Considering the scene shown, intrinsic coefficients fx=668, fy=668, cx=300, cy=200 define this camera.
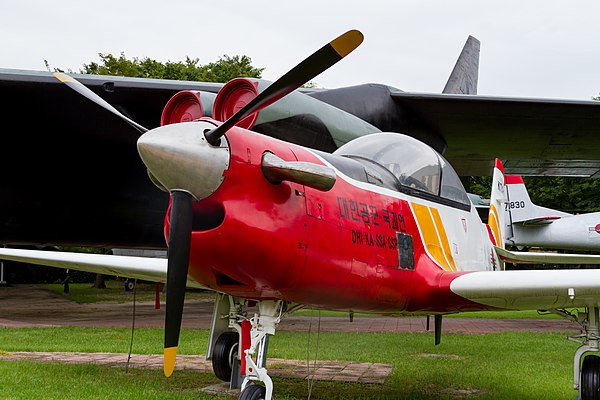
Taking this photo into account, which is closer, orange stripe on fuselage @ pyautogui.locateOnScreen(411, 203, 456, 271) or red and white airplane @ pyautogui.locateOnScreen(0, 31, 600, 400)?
red and white airplane @ pyautogui.locateOnScreen(0, 31, 600, 400)

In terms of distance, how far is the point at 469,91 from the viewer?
1510 cm

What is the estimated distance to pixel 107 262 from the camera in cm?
594

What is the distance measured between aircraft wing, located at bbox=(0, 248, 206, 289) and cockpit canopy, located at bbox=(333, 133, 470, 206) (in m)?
1.88

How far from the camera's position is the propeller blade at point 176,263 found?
10.8 feet

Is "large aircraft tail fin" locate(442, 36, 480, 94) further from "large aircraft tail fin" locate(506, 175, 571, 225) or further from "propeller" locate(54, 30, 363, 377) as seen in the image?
"large aircraft tail fin" locate(506, 175, 571, 225)

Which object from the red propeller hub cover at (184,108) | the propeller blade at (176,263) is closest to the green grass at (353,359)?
the propeller blade at (176,263)

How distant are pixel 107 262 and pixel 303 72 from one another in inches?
131

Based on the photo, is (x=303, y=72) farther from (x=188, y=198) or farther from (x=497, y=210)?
(x=497, y=210)

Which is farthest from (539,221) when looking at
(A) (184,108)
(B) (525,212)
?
(A) (184,108)

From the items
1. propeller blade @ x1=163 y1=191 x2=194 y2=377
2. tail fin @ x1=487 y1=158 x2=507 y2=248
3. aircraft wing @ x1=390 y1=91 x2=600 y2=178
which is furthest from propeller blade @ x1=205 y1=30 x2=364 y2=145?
aircraft wing @ x1=390 y1=91 x2=600 y2=178

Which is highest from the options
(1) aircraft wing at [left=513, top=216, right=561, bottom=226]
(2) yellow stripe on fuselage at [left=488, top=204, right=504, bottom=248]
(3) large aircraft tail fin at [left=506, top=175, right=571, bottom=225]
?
(3) large aircraft tail fin at [left=506, top=175, right=571, bottom=225]

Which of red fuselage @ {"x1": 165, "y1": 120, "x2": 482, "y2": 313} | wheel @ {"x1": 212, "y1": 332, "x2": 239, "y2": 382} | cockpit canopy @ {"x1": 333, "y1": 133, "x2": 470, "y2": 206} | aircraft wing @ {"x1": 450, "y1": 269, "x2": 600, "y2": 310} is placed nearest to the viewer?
red fuselage @ {"x1": 165, "y1": 120, "x2": 482, "y2": 313}

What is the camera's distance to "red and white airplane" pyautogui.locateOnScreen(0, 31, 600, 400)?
333 centimetres

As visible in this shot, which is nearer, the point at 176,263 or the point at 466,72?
the point at 176,263
